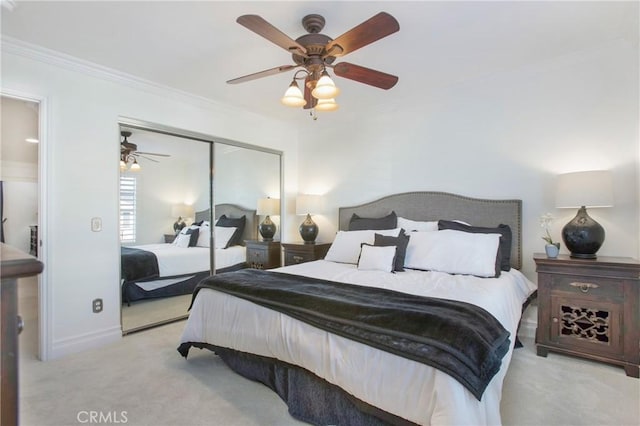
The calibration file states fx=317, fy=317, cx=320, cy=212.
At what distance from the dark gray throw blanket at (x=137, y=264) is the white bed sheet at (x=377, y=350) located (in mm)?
1165

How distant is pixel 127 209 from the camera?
10.5 ft

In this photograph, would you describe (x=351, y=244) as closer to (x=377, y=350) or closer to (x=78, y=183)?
(x=377, y=350)

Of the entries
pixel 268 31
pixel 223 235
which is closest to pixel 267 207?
pixel 223 235

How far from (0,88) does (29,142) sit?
0.78 meters

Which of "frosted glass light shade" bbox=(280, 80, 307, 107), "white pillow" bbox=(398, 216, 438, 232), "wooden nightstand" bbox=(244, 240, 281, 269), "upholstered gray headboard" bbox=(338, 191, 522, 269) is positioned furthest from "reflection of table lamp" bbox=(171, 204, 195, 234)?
"white pillow" bbox=(398, 216, 438, 232)

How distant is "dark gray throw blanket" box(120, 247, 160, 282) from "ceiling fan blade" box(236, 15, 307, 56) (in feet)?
8.09

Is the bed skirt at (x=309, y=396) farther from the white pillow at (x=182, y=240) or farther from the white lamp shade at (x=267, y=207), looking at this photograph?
the white lamp shade at (x=267, y=207)

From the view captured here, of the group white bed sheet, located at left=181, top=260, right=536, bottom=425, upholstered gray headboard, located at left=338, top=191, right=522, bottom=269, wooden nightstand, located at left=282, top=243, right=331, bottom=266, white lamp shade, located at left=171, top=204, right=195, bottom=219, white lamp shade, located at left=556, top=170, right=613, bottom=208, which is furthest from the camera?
wooden nightstand, located at left=282, top=243, right=331, bottom=266

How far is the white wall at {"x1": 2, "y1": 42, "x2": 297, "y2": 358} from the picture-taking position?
263 cm

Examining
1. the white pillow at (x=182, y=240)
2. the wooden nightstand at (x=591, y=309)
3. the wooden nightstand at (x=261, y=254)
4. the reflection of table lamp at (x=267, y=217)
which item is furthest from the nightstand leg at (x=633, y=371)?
the white pillow at (x=182, y=240)

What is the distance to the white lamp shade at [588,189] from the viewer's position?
2.44 m

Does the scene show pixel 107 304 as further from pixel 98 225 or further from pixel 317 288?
pixel 317 288

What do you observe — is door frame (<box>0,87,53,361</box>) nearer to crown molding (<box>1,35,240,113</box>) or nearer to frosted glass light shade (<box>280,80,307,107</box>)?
crown molding (<box>1,35,240,113</box>)

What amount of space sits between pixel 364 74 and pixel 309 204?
231 centimetres
